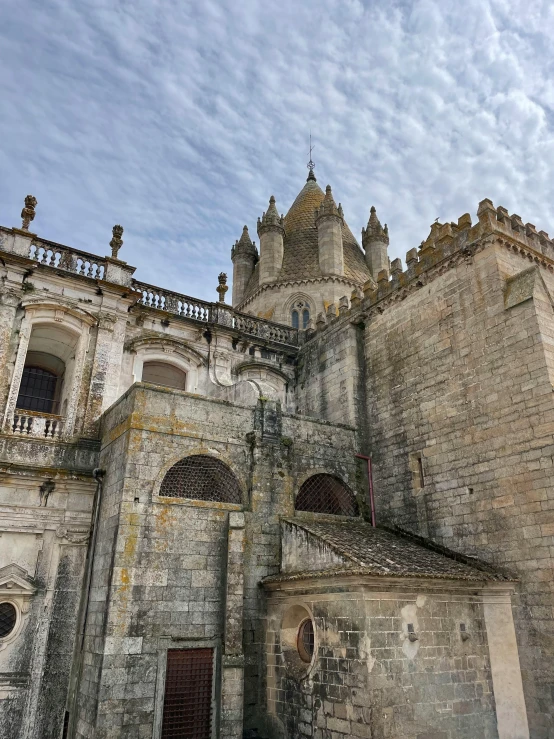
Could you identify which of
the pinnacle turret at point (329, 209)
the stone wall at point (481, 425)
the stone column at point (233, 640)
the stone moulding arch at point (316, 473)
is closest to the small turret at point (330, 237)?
the pinnacle turret at point (329, 209)

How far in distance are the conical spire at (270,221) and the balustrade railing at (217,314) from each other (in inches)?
331

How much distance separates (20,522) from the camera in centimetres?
1231

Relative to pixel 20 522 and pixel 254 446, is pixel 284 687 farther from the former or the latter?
pixel 20 522

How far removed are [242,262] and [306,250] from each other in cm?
346

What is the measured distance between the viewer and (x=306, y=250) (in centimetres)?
2575

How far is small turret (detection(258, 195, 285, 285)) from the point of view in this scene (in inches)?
979

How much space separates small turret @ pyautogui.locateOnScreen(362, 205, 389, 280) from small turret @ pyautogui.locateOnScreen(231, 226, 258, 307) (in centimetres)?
561

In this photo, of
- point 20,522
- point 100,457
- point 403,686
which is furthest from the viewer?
point 100,457

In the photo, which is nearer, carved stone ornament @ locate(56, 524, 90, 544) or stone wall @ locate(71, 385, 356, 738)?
stone wall @ locate(71, 385, 356, 738)

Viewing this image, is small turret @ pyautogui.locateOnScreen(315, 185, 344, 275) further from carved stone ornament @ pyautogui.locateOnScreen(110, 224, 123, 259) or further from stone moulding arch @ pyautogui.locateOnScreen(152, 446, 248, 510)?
stone moulding arch @ pyautogui.locateOnScreen(152, 446, 248, 510)

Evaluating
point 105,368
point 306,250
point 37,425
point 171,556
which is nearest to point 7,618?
point 171,556

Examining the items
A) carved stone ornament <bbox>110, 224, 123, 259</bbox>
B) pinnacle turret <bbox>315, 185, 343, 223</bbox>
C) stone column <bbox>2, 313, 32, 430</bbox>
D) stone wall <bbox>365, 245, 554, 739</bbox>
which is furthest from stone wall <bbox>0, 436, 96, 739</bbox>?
pinnacle turret <bbox>315, 185, 343, 223</bbox>

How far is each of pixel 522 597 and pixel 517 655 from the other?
1.03 meters

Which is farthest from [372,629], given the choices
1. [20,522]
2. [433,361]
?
[20,522]
